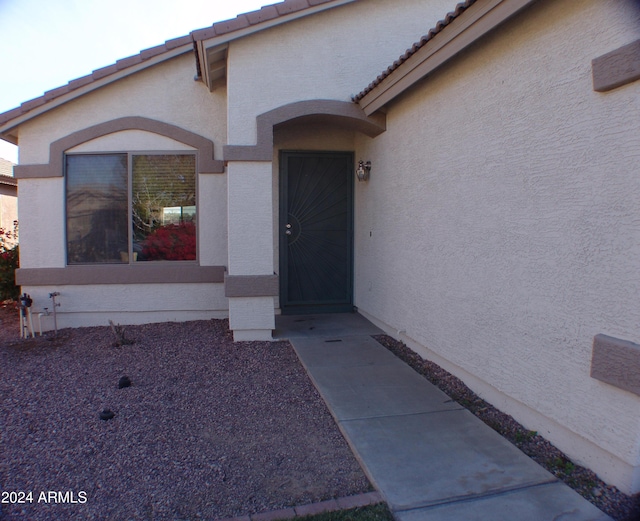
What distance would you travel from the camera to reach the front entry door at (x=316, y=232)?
28.3 feet

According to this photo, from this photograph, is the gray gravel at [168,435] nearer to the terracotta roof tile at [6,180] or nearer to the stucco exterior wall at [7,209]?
the terracotta roof tile at [6,180]

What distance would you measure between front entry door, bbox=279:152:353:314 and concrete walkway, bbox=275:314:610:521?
2.73 metres

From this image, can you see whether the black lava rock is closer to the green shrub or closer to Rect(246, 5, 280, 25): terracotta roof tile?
Rect(246, 5, 280, 25): terracotta roof tile

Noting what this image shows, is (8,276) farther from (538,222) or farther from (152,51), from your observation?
(538,222)

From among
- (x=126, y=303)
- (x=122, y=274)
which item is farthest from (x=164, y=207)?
(x=126, y=303)

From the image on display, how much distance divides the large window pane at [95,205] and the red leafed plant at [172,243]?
0.43 m

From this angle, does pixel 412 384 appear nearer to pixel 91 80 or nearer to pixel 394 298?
pixel 394 298

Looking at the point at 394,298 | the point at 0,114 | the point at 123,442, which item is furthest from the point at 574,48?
the point at 0,114

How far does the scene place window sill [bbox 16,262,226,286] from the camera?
25.9 ft

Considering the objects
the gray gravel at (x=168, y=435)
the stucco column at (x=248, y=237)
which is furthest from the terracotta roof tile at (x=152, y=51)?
the gray gravel at (x=168, y=435)

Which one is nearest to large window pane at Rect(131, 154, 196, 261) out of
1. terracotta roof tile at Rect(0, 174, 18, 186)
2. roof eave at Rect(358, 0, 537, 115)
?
roof eave at Rect(358, 0, 537, 115)

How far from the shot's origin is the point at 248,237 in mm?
6758

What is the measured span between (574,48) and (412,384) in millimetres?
3366

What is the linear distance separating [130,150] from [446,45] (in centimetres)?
525
